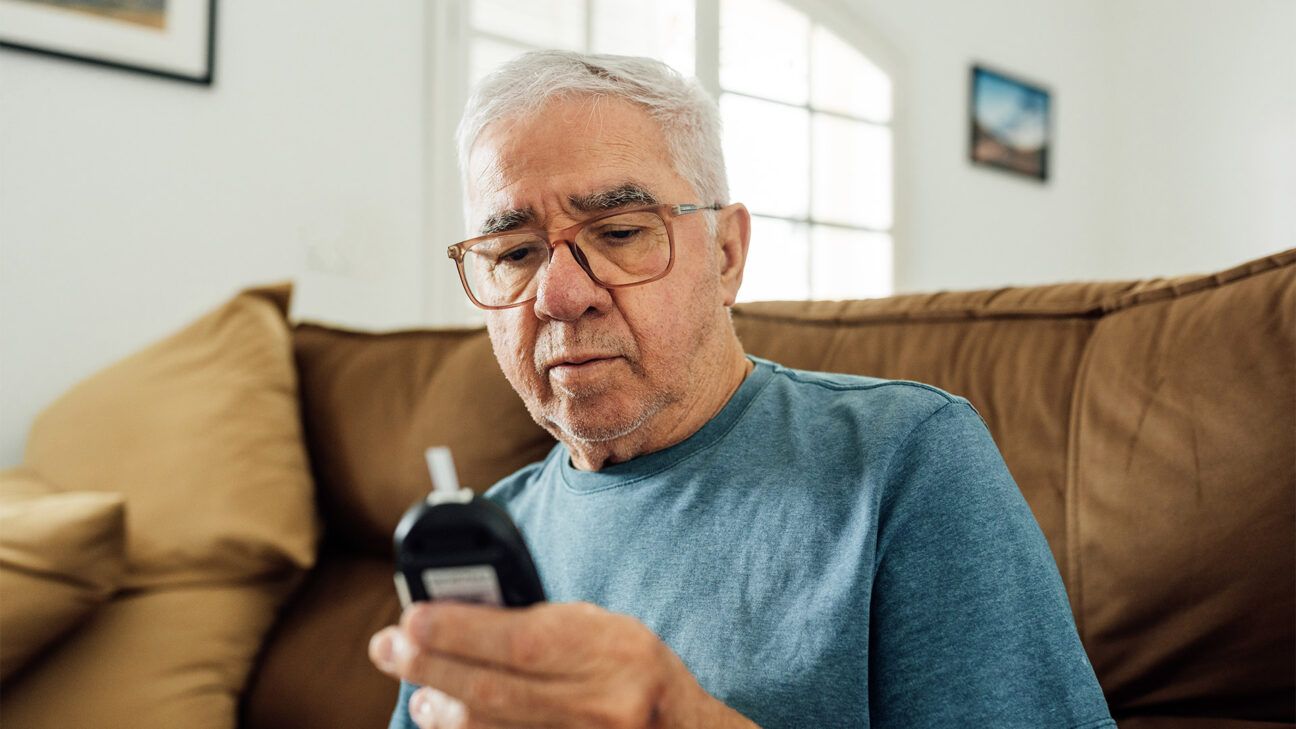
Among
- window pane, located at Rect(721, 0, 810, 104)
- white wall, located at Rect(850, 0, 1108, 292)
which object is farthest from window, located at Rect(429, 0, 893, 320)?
white wall, located at Rect(850, 0, 1108, 292)

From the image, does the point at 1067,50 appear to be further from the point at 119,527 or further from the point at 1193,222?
the point at 119,527

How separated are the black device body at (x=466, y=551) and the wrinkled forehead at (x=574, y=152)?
51cm

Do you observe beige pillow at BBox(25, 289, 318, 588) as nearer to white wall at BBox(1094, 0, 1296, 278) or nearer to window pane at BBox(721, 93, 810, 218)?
window pane at BBox(721, 93, 810, 218)

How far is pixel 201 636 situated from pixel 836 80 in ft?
9.86

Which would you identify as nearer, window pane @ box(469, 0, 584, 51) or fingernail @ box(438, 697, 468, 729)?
fingernail @ box(438, 697, 468, 729)

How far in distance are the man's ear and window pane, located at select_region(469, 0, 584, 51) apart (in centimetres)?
161

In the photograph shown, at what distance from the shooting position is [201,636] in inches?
53.6

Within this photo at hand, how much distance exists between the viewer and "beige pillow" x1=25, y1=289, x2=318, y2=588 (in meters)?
1.41

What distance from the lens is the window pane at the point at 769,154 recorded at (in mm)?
3312

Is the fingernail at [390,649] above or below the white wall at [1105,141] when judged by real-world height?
below

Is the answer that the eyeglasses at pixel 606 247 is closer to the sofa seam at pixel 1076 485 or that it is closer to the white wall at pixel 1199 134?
the sofa seam at pixel 1076 485

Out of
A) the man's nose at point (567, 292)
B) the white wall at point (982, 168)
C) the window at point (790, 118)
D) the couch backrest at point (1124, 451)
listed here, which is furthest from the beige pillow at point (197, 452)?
the white wall at point (982, 168)

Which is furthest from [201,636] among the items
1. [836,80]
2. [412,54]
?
[836,80]

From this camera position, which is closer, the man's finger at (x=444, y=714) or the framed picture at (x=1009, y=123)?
the man's finger at (x=444, y=714)
